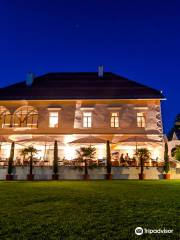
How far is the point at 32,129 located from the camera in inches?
1110

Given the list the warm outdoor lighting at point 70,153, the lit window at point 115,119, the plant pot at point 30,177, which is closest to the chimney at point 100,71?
the lit window at point 115,119

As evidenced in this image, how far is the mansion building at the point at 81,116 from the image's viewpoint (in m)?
27.1

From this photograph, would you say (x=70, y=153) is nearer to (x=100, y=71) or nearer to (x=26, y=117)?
(x=26, y=117)

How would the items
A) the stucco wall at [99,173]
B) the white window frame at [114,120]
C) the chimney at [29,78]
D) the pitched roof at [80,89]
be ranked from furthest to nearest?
the chimney at [29,78] < the pitched roof at [80,89] < the white window frame at [114,120] < the stucco wall at [99,173]

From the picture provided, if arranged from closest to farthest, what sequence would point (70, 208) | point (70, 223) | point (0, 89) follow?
1. point (70, 223)
2. point (70, 208)
3. point (0, 89)

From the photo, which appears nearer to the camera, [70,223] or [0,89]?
[70,223]

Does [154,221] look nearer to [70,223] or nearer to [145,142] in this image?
[70,223]

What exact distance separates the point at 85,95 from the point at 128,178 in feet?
33.2

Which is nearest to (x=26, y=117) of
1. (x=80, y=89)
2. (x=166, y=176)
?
(x=80, y=89)

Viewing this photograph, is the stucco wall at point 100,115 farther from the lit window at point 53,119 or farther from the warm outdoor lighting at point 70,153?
the warm outdoor lighting at point 70,153

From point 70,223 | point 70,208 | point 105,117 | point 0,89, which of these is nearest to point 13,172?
point 105,117

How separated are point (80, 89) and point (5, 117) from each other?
302 inches

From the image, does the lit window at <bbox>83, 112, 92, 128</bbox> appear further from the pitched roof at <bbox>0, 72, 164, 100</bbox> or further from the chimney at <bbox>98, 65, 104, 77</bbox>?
the chimney at <bbox>98, 65, 104, 77</bbox>

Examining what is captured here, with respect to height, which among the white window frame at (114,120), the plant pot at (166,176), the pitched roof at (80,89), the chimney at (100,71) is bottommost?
the plant pot at (166,176)
